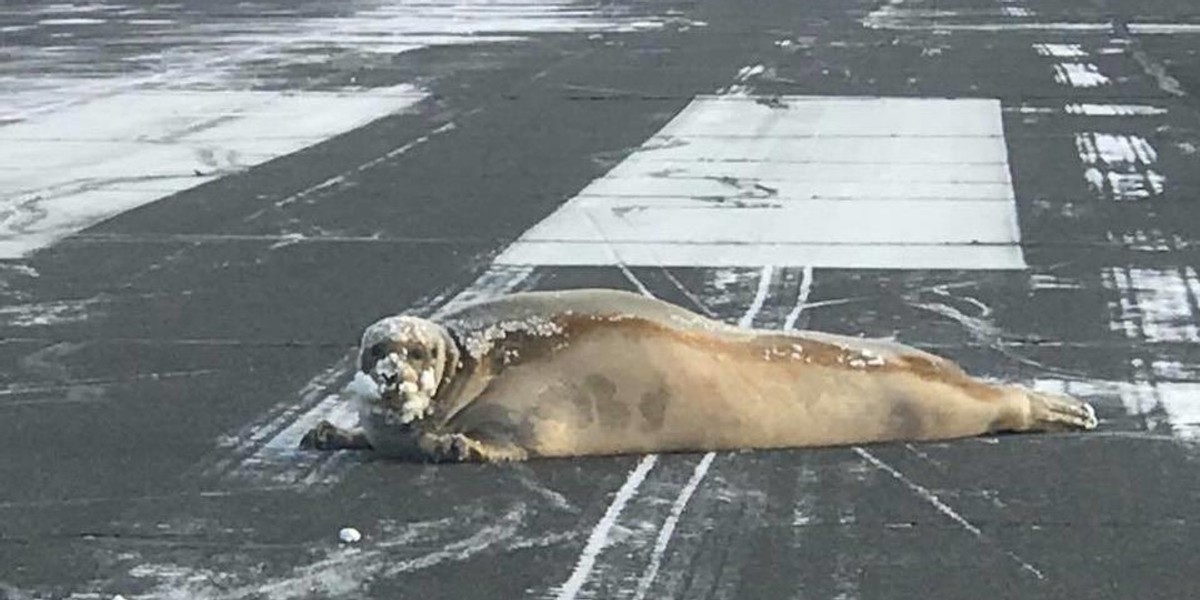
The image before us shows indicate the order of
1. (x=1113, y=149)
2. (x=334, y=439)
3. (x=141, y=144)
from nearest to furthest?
(x=334, y=439)
(x=1113, y=149)
(x=141, y=144)

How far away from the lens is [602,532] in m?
5.98

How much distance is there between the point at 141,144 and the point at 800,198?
489cm

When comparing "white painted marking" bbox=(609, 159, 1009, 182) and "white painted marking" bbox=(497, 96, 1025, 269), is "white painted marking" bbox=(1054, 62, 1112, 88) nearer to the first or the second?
"white painted marking" bbox=(497, 96, 1025, 269)

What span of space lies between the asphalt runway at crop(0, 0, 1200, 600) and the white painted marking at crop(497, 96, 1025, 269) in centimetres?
4

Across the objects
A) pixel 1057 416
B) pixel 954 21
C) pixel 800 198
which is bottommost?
pixel 954 21

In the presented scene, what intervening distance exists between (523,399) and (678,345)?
18.7 inches

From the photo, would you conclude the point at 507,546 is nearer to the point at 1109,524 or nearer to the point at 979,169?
the point at 1109,524

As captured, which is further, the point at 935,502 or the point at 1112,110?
the point at 1112,110

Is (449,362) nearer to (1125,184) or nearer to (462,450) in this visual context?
(462,450)

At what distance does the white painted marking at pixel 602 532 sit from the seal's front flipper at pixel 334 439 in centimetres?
84

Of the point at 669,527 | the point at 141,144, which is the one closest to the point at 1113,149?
the point at 141,144

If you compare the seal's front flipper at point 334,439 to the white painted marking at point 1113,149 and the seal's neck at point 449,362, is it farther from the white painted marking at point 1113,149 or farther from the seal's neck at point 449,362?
the white painted marking at point 1113,149

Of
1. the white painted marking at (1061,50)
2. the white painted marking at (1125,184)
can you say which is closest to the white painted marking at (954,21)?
the white painted marking at (1061,50)

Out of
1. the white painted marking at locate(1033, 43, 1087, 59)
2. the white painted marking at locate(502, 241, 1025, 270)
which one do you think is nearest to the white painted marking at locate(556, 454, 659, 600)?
the white painted marking at locate(502, 241, 1025, 270)
